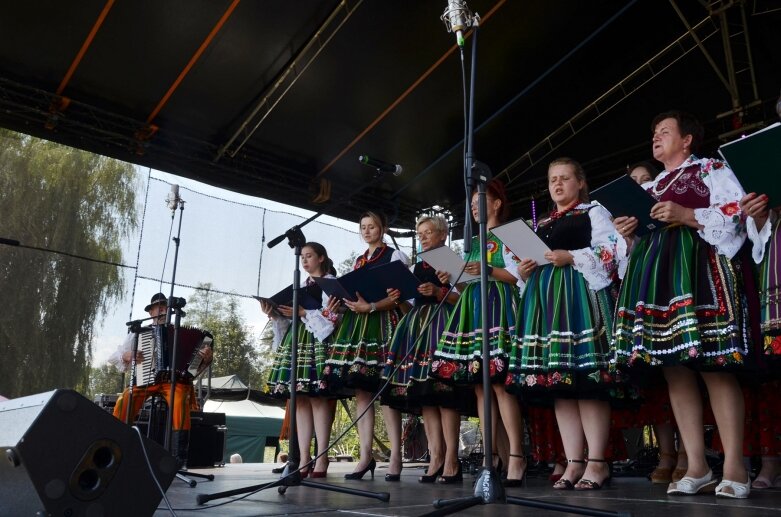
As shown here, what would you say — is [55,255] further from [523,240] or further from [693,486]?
[693,486]

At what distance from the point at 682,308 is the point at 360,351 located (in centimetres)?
182

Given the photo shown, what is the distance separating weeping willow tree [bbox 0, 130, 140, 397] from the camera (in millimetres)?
9203

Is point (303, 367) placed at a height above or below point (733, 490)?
above

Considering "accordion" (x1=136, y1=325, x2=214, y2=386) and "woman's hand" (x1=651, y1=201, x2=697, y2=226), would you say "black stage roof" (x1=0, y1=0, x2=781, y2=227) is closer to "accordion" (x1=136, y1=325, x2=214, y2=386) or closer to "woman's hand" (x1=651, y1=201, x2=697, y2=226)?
"accordion" (x1=136, y1=325, x2=214, y2=386)

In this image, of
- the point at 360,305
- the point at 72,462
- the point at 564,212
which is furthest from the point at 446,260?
the point at 72,462

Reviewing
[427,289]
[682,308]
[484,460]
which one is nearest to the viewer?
[484,460]

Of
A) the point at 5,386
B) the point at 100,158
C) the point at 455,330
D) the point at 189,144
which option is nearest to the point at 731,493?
the point at 455,330

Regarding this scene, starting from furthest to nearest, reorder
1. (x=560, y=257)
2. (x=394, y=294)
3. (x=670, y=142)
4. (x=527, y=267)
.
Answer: (x=394, y=294), (x=527, y=267), (x=560, y=257), (x=670, y=142)

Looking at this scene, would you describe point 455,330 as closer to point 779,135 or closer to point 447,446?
point 447,446

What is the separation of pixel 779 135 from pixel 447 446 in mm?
2068

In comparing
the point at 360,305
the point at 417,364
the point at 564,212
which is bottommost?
the point at 417,364

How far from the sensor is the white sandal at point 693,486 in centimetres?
218

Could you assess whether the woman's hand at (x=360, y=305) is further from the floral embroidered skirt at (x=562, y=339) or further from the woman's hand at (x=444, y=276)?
the floral embroidered skirt at (x=562, y=339)

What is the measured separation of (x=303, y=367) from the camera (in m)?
3.73
